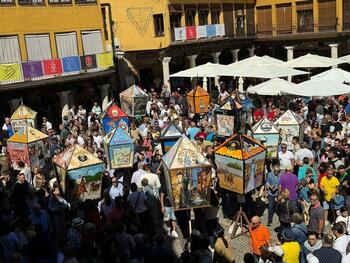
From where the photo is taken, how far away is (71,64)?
92.2 ft

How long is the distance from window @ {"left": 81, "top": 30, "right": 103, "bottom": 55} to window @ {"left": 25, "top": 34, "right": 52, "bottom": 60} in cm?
277

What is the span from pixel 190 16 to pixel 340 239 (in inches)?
1176

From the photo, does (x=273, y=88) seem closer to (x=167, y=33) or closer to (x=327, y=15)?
(x=167, y=33)

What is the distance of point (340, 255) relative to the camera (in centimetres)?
768

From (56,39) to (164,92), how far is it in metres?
7.47

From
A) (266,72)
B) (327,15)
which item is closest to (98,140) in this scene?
(266,72)

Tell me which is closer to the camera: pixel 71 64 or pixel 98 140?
pixel 98 140

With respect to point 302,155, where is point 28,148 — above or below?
above

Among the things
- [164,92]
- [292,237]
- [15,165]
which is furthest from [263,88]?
[292,237]

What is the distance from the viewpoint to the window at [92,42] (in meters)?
29.9

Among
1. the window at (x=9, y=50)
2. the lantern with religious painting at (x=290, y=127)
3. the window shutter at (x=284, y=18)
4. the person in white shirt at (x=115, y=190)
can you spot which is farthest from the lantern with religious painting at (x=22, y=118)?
the window shutter at (x=284, y=18)

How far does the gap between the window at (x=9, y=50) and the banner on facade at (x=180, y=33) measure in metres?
11.7

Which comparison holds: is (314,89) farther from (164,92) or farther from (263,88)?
(164,92)

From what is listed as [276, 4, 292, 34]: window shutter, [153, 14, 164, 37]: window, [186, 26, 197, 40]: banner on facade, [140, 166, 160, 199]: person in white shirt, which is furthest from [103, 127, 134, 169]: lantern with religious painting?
→ [276, 4, 292, 34]: window shutter
